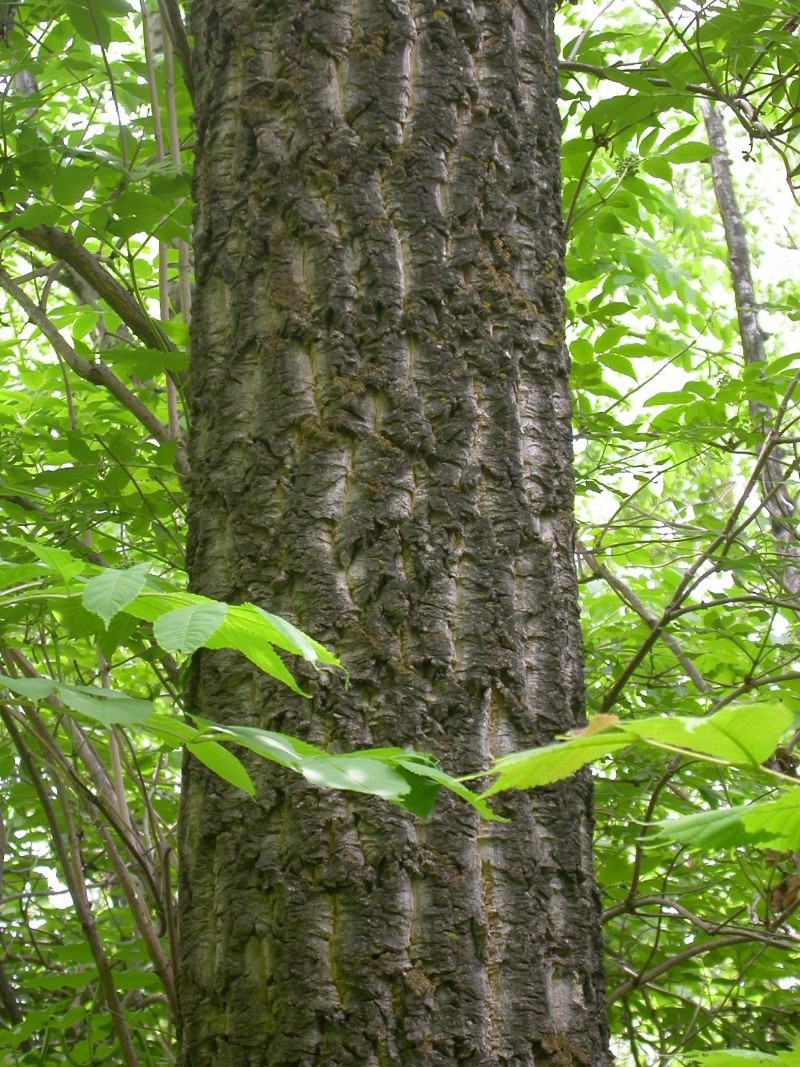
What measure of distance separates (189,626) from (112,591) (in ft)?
0.23

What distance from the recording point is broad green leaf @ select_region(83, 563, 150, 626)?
0.73 m

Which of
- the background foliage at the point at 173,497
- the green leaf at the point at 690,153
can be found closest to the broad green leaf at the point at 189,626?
the background foliage at the point at 173,497

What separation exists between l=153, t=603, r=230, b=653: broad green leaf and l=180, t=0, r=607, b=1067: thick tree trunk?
448mm

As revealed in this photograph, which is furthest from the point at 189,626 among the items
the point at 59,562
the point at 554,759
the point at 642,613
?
the point at 642,613

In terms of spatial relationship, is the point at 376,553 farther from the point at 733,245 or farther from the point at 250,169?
the point at 733,245

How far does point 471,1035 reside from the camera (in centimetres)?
109

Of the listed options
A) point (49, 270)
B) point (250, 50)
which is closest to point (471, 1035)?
point (250, 50)

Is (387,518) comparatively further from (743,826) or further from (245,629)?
(743,826)

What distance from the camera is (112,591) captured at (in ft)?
2.51

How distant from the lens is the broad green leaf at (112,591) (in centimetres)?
73

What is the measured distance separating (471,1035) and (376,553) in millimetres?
533

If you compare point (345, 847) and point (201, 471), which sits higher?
point (201, 471)

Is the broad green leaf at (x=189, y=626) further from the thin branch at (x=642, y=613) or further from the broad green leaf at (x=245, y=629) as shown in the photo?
the thin branch at (x=642, y=613)

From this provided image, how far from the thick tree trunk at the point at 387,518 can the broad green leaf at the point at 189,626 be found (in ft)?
1.47
